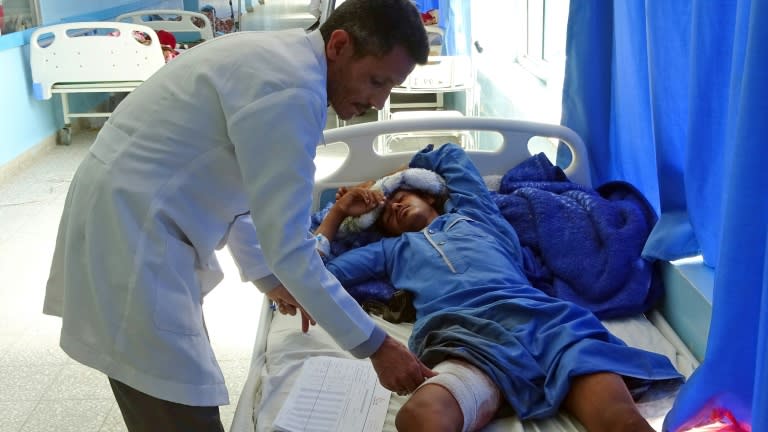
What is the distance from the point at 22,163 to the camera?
5.05 meters

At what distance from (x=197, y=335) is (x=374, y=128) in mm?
1297

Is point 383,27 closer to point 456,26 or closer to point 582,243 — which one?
point 582,243

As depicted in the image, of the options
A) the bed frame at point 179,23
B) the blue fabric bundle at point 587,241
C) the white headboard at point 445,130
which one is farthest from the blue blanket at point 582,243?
Answer: the bed frame at point 179,23

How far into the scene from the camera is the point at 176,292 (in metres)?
1.30

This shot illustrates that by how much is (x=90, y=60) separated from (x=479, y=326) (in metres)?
4.38

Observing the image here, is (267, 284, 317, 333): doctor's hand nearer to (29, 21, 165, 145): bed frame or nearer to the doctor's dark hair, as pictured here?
the doctor's dark hair

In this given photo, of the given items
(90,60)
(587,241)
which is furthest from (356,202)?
(90,60)

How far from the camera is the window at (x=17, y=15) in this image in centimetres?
511

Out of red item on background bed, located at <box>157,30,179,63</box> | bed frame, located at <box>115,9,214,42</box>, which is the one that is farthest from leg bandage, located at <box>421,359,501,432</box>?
bed frame, located at <box>115,9,214,42</box>

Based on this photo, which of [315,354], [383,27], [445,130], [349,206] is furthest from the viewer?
[445,130]

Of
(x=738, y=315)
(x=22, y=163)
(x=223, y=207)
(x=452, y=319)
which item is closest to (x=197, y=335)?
(x=223, y=207)

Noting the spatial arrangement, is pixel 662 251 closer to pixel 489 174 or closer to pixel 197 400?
pixel 489 174

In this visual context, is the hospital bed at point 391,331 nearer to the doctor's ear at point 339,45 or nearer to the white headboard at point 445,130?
the white headboard at point 445,130

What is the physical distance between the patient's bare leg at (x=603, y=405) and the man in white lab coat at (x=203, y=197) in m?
0.37
